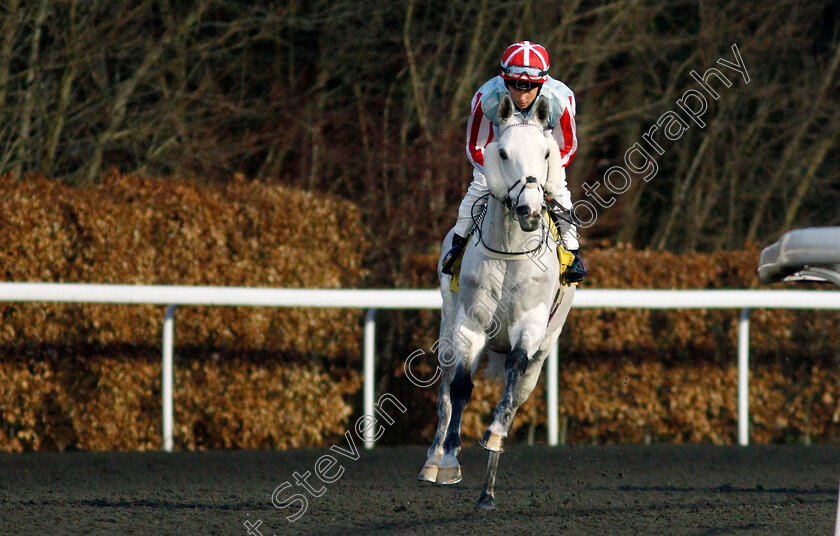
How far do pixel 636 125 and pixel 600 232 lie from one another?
154cm

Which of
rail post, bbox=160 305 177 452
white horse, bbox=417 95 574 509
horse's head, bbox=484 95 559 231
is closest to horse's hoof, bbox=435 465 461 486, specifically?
white horse, bbox=417 95 574 509

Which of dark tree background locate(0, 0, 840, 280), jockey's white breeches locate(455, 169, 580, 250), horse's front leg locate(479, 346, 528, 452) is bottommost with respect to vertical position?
horse's front leg locate(479, 346, 528, 452)

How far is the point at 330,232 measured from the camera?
8625mm

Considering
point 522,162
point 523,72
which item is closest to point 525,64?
point 523,72

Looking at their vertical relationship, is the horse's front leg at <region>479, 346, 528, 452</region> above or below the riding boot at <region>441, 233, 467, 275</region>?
below

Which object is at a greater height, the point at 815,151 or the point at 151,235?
the point at 815,151

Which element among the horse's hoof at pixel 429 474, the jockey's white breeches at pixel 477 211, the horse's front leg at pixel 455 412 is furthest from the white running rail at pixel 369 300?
the horse's hoof at pixel 429 474

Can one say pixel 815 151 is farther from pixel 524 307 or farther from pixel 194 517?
pixel 194 517

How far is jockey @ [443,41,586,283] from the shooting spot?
5.52 m

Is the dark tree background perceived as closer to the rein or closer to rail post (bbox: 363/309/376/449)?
rail post (bbox: 363/309/376/449)

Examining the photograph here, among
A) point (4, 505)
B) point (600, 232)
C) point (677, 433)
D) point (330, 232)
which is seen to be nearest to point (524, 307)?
point (4, 505)

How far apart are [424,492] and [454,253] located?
1425mm

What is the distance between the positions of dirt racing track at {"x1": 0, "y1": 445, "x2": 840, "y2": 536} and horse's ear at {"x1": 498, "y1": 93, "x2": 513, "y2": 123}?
1.84 meters

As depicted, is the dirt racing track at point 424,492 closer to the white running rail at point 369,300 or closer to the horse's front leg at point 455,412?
the horse's front leg at point 455,412
